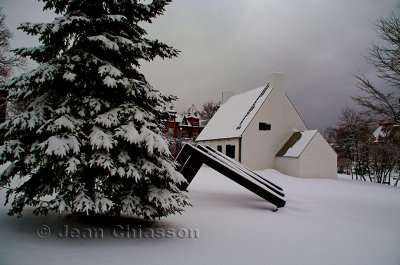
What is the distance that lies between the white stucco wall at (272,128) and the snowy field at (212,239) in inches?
595

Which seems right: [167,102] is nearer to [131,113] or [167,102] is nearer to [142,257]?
[131,113]

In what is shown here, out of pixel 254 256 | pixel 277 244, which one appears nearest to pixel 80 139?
pixel 254 256

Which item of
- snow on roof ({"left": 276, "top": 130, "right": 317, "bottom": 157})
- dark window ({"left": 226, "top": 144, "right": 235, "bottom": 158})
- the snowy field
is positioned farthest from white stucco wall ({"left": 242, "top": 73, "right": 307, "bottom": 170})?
the snowy field

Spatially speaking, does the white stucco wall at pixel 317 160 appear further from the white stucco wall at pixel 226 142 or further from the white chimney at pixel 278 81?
the white chimney at pixel 278 81

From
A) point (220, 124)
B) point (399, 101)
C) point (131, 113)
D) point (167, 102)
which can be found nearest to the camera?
point (131, 113)

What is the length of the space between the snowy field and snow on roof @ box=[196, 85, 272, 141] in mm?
16026

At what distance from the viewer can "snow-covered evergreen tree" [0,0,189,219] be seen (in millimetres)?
4746

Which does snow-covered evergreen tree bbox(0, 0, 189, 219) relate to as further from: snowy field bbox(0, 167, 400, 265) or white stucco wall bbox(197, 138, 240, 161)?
white stucco wall bbox(197, 138, 240, 161)

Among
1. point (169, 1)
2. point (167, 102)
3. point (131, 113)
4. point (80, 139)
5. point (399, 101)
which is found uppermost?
point (169, 1)

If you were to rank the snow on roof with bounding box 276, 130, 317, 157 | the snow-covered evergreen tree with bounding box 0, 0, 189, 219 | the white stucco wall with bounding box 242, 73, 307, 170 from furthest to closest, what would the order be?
1. the white stucco wall with bounding box 242, 73, 307, 170
2. the snow on roof with bounding box 276, 130, 317, 157
3. the snow-covered evergreen tree with bounding box 0, 0, 189, 219

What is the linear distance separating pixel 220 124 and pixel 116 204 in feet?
80.5

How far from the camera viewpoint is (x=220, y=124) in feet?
95.7

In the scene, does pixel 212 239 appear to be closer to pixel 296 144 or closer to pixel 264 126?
pixel 296 144

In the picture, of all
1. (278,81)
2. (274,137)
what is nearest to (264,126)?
(274,137)
